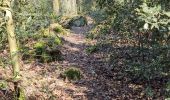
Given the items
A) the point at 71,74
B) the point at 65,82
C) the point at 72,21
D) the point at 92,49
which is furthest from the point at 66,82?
the point at 72,21

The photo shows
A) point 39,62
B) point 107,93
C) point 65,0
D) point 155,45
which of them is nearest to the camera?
point 155,45

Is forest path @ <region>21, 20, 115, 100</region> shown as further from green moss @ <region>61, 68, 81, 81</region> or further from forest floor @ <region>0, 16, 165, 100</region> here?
green moss @ <region>61, 68, 81, 81</region>

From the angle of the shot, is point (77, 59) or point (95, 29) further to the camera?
point (95, 29)

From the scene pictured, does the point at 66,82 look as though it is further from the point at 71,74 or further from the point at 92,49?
the point at 92,49

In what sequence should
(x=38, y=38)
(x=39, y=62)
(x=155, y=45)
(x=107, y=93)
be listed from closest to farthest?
(x=155, y=45) → (x=107, y=93) → (x=39, y=62) → (x=38, y=38)

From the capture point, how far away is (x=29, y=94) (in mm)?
9508

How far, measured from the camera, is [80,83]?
36.7ft

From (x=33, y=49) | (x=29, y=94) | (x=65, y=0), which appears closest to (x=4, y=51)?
(x=33, y=49)

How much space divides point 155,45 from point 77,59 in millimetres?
5899

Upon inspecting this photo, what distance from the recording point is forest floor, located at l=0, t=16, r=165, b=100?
9898 mm

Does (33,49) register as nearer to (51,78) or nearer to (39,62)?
(39,62)

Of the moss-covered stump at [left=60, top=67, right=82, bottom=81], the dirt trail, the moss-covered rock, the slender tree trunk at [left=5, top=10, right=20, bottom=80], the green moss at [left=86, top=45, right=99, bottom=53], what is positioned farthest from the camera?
the moss-covered rock

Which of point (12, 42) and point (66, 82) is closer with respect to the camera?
point (12, 42)

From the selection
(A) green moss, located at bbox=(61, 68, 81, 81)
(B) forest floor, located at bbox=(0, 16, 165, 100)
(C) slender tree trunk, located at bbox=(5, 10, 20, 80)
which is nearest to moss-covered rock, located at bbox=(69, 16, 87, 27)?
(B) forest floor, located at bbox=(0, 16, 165, 100)
